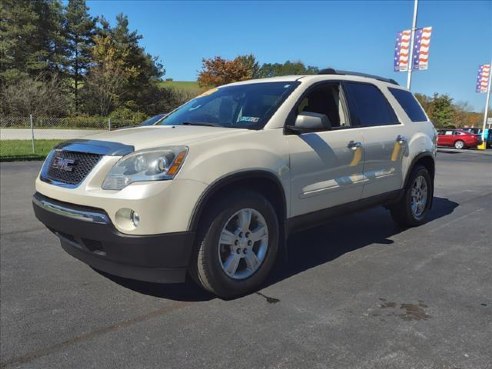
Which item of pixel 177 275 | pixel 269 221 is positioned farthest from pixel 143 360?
pixel 269 221

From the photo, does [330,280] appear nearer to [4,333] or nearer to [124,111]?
[4,333]

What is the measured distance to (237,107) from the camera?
433 cm

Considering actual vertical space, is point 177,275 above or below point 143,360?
above

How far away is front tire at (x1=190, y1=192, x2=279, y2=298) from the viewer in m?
3.35

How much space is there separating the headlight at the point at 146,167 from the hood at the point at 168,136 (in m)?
0.08

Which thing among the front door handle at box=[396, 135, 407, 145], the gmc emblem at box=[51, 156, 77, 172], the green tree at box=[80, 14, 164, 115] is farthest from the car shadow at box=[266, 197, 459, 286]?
the green tree at box=[80, 14, 164, 115]

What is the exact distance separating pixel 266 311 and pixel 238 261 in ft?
1.50

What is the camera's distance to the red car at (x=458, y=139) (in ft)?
105

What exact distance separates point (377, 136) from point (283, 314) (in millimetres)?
2438

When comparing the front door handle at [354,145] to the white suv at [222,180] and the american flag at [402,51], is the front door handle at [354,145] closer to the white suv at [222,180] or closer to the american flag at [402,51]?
the white suv at [222,180]

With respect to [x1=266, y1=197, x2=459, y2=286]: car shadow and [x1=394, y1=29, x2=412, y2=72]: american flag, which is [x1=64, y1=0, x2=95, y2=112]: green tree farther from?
[x1=266, y1=197, x2=459, y2=286]: car shadow

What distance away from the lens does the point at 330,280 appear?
13.2 ft

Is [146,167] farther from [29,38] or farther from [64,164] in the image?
[29,38]

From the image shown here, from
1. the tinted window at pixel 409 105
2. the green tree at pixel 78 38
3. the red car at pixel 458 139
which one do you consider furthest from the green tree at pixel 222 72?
the tinted window at pixel 409 105
